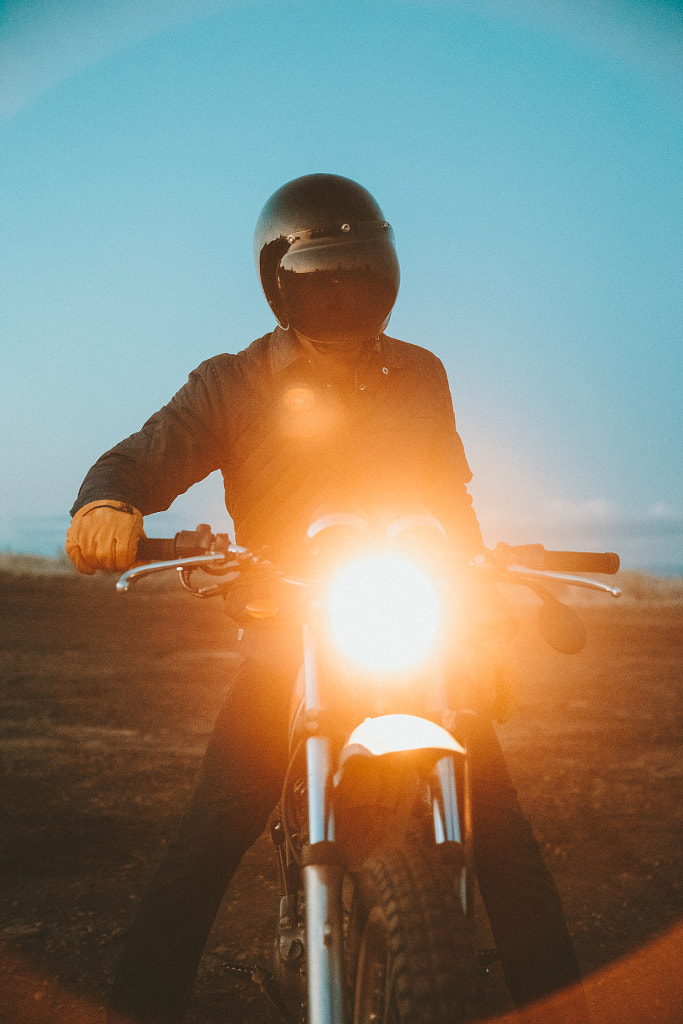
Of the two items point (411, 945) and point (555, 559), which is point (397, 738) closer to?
point (411, 945)

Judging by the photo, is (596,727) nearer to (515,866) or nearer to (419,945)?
(515,866)

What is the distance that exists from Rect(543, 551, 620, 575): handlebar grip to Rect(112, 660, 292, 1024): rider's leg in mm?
885

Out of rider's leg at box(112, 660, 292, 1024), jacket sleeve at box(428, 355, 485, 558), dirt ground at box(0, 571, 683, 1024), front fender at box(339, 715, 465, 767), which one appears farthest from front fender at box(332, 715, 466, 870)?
jacket sleeve at box(428, 355, 485, 558)

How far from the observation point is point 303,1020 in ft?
5.85

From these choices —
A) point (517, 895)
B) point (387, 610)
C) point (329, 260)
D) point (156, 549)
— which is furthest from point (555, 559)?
point (329, 260)

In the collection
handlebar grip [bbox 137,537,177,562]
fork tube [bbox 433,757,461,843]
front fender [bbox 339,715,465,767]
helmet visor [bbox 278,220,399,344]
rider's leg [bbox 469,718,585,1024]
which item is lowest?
rider's leg [bbox 469,718,585,1024]

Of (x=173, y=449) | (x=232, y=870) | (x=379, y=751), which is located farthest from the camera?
(x=173, y=449)

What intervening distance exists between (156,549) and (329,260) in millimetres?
1231

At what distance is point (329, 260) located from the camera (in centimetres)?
242

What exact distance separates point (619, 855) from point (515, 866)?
2553 millimetres

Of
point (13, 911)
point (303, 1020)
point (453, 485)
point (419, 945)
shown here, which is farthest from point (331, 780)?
point (13, 911)

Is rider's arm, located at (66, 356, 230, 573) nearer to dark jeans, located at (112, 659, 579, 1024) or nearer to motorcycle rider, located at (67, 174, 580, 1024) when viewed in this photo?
motorcycle rider, located at (67, 174, 580, 1024)

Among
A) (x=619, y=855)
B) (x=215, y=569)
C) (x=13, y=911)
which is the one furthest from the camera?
(x=619, y=855)

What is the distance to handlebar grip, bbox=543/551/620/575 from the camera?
5.73ft
